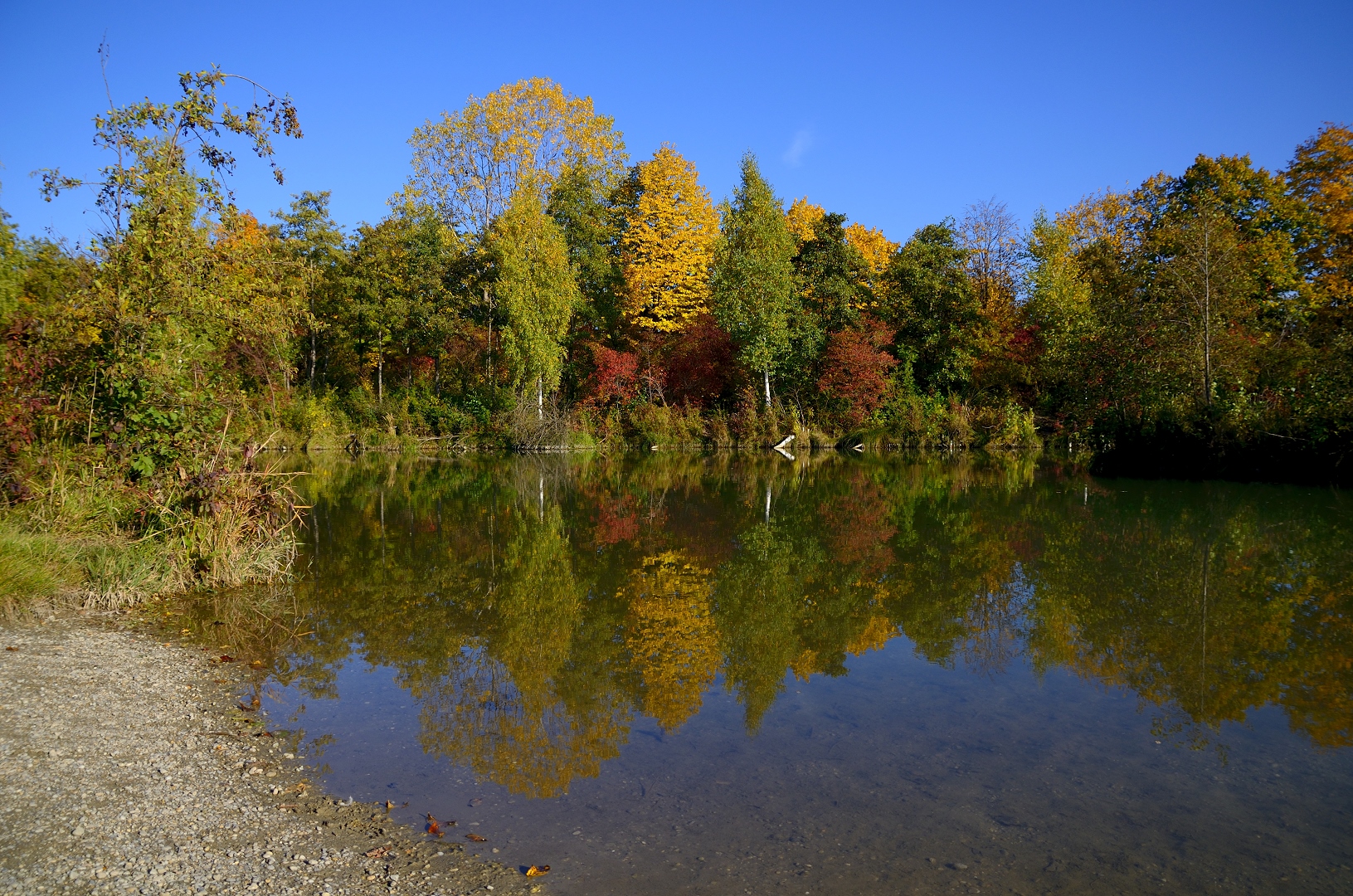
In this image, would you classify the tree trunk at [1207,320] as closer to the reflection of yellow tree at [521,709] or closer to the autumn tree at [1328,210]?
the autumn tree at [1328,210]

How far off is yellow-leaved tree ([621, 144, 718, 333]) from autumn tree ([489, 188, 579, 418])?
449 cm

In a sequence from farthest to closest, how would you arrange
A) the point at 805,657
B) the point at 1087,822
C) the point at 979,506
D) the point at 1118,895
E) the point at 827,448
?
1. the point at 827,448
2. the point at 979,506
3. the point at 805,657
4. the point at 1087,822
5. the point at 1118,895

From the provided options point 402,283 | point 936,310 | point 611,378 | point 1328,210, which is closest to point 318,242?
point 402,283

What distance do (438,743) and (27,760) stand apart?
6.74ft

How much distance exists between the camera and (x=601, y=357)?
35219 mm

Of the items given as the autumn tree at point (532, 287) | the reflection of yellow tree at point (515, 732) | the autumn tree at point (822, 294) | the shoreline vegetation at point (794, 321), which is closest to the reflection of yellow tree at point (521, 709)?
the reflection of yellow tree at point (515, 732)

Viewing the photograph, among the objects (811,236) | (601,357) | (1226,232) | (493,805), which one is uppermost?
(811,236)

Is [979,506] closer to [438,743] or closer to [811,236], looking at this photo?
[438,743]

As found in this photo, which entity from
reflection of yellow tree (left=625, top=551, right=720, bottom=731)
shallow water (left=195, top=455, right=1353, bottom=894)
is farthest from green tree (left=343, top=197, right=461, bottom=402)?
→ reflection of yellow tree (left=625, top=551, right=720, bottom=731)

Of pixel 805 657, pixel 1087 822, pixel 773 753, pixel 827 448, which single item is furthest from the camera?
pixel 827 448

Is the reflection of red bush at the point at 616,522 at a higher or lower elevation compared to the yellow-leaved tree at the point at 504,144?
lower

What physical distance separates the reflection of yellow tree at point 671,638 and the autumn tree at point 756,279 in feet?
77.6

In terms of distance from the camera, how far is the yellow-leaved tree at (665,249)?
1436 inches

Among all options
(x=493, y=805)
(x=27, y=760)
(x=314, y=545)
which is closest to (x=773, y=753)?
(x=493, y=805)
